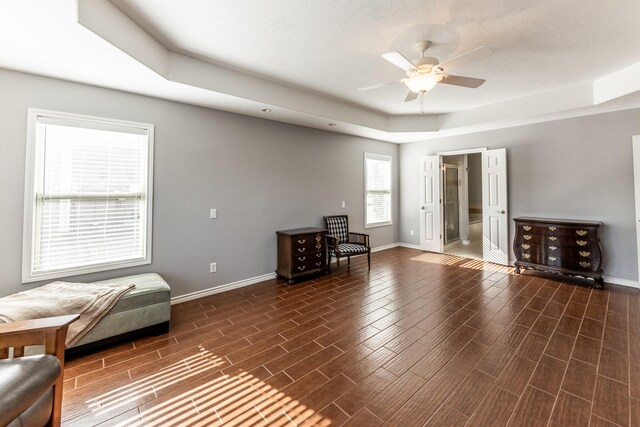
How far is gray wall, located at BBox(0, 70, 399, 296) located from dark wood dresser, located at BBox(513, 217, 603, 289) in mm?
3183

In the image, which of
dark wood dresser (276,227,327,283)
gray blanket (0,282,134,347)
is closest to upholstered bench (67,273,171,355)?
gray blanket (0,282,134,347)

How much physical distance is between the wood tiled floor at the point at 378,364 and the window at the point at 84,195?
987mm

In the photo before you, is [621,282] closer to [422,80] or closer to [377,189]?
[377,189]

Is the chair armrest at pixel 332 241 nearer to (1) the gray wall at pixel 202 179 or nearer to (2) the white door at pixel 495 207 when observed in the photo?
(1) the gray wall at pixel 202 179

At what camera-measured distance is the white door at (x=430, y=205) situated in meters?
5.76

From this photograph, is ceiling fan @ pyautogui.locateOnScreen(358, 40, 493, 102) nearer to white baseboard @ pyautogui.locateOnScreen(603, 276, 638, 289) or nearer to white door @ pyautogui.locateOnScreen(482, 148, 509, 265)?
white door @ pyautogui.locateOnScreen(482, 148, 509, 265)

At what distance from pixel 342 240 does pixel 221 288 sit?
7.48 feet

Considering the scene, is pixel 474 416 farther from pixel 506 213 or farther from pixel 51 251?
pixel 506 213

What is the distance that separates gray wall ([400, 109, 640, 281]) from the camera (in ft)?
12.4

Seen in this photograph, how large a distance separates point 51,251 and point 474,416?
3776 millimetres

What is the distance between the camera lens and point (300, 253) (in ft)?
13.4

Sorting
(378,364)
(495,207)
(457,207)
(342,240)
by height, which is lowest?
(378,364)

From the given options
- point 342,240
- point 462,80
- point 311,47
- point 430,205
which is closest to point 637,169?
point 430,205

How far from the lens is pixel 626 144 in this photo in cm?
375
